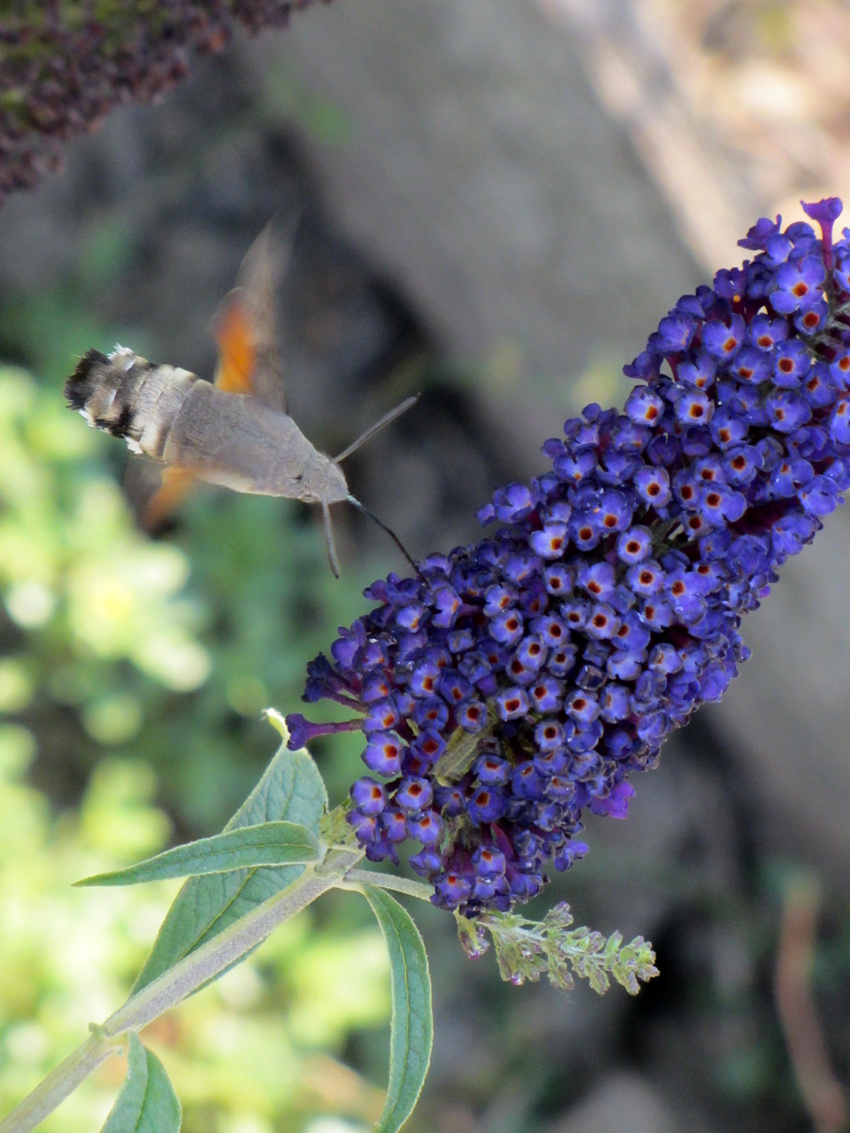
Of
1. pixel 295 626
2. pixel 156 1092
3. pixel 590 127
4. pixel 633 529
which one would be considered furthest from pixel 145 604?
pixel 590 127

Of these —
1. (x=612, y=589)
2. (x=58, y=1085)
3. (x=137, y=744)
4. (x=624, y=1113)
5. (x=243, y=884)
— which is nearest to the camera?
(x=612, y=589)

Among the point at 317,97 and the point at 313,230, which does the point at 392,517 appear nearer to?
the point at 313,230

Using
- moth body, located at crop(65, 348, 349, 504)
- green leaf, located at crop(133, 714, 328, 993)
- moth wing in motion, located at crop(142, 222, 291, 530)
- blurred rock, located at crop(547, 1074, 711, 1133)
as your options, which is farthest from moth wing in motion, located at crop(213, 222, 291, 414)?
blurred rock, located at crop(547, 1074, 711, 1133)

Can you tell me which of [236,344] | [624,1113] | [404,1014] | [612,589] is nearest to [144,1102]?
[404,1014]

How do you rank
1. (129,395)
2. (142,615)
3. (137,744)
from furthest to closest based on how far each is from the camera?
(137,744) → (142,615) → (129,395)

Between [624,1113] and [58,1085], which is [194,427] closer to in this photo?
[58,1085]

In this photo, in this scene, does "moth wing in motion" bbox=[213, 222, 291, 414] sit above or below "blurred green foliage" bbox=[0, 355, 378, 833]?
above

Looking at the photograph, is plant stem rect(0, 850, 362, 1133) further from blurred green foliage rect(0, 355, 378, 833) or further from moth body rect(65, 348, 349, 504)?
blurred green foliage rect(0, 355, 378, 833)

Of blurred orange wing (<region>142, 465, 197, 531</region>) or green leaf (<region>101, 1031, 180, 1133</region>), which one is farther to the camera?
blurred orange wing (<region>142, 465, 197, 531</region>)
